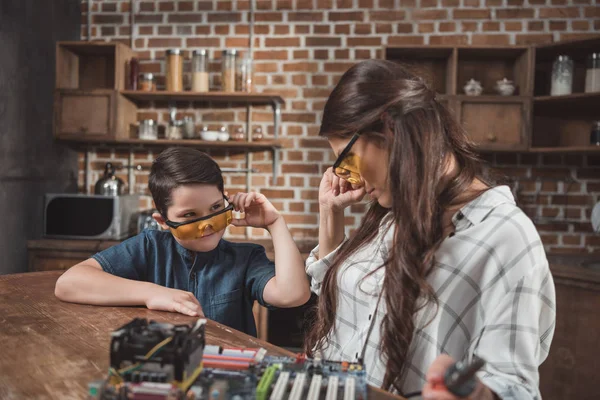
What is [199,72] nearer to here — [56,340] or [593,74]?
[593,74]

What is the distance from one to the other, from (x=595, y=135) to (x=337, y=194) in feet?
8.19

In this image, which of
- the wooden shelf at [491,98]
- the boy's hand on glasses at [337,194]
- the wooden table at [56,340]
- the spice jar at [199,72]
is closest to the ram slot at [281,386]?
the wooden table at [56,340]

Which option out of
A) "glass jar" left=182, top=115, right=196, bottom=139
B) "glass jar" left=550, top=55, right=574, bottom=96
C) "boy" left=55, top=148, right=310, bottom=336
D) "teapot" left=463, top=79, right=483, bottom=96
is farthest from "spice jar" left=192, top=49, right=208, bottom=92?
"glass jar" left=550, top=55, right=574, bottom=96

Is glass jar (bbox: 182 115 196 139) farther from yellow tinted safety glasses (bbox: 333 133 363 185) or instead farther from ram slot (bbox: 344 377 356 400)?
ram slot (bbox: 344 377 356 400)

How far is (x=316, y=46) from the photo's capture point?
13.0 feet

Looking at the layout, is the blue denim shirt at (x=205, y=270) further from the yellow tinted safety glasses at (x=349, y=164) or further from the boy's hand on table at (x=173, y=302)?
the yellow tinted safety glasses at (x=349, y=164)

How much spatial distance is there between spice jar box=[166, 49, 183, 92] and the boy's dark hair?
82.8 inches

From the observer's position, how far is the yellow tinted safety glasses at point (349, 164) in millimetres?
1195

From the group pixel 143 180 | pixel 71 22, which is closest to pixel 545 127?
pixel 143 180

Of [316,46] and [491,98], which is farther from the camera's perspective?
[316,46]

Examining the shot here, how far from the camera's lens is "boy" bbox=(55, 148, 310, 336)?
64.1 inches

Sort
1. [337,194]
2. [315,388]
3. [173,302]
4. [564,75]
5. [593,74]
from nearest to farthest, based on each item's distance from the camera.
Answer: [315,388] < [173,302] < [337,194] < [593,74] < [564,75]

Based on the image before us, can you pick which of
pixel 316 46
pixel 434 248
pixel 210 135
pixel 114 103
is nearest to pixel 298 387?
pixel 434 248

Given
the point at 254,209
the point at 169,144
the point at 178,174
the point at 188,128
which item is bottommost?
the point at 254,209
